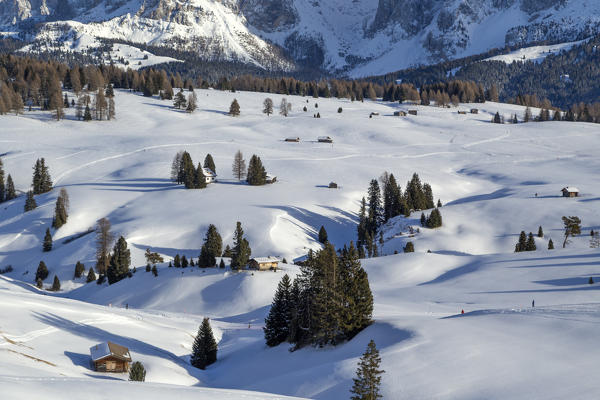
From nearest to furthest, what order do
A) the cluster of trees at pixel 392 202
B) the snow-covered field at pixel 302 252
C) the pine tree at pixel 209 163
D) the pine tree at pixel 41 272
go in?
the snow-covered field at pixel 302 252 < the pine tree at pixel 41 272 < the cluster of trees at pixel 392 202 < the pine tree at pixel 209 163

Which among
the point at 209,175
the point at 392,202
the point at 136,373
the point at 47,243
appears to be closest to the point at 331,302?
the point at 136,373

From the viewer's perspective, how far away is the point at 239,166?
115 m

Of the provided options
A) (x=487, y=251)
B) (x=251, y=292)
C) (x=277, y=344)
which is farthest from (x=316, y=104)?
(x=277, y=344)

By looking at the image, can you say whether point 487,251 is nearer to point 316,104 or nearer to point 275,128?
point 275,128

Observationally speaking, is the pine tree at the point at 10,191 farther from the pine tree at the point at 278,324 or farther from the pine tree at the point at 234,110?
the pine tree at the point at 278,324

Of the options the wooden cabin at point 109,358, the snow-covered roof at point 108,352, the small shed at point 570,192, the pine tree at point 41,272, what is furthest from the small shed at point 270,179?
the wooden cabin at point 109,358

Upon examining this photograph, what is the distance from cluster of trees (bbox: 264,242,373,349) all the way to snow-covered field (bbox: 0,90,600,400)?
1.48m

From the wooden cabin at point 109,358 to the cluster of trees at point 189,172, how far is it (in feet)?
220

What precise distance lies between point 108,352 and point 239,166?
77016 millimetres

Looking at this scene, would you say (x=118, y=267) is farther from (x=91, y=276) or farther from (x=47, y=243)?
(x=47, y=243)

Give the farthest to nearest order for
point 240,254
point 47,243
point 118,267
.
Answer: point 47,243 < point 118,267 < point 240,254

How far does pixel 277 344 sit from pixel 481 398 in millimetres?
22733

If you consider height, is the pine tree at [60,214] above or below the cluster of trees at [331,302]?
below

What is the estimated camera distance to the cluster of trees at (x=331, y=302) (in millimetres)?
42719
